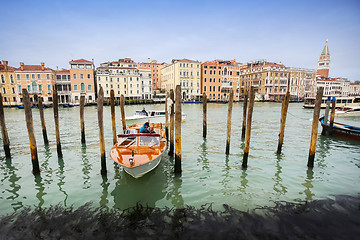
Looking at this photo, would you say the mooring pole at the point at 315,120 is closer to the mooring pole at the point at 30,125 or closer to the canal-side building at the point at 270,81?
the mooring pole at the point at 30,125

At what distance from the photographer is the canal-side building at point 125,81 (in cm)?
5062

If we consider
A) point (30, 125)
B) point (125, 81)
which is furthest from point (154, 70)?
point (30, 125)

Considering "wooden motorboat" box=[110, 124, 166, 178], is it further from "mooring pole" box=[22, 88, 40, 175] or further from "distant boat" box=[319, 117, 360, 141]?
"distant boat" box=[319, 117, 360, 141]

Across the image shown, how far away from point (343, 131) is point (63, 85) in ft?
181

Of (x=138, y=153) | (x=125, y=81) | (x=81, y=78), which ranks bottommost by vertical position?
(x=138, y=153)

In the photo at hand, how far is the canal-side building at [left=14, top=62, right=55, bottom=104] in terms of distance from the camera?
→ 4550 centimetres

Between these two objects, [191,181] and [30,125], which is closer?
[30,125]

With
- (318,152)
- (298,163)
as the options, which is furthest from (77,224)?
(318,152)

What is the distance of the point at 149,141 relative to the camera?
8.62 m

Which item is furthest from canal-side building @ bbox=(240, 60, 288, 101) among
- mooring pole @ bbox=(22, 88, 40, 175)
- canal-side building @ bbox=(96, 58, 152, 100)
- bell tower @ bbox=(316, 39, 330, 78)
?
mooring pole @ bbox=(22, 88, 40, 175)

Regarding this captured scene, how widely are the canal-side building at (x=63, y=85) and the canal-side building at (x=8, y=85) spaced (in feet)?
28.0

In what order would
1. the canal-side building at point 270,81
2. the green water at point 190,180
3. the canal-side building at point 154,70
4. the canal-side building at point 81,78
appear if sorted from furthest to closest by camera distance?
the canal-side building at point 154,70 → the canal-side building at point 270,81 → the canal-side building at point 81,78 → the green water at point 190,180

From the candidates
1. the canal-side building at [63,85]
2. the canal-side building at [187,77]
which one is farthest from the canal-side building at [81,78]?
the canal-side building at [187,77]

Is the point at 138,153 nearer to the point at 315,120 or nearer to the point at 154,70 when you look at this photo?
the point at 315,120
